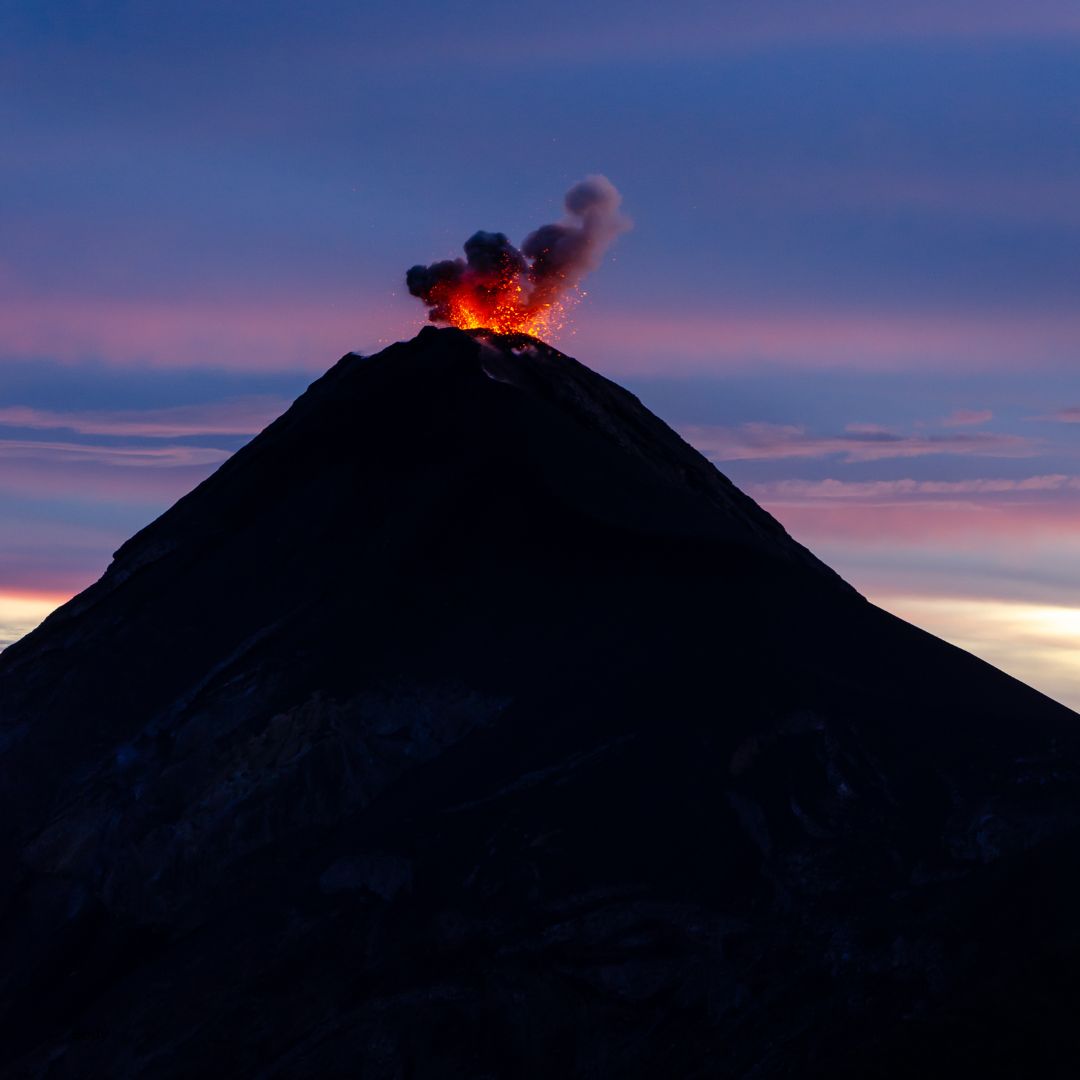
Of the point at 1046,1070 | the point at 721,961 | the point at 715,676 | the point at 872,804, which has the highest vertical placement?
the point at 715,676

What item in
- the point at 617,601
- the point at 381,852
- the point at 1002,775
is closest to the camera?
the point at 381,852

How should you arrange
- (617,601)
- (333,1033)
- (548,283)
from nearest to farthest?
1. (333,1033)
2. (617,601)
3. (548,283)

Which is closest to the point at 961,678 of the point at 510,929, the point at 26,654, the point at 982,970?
the point at 982,970

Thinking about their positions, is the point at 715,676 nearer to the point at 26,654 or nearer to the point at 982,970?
the point at 982,970

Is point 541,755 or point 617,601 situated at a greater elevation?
point 617,601

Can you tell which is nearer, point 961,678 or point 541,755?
point 541,755

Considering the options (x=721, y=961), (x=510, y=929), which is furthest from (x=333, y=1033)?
(x=721, y=961)
